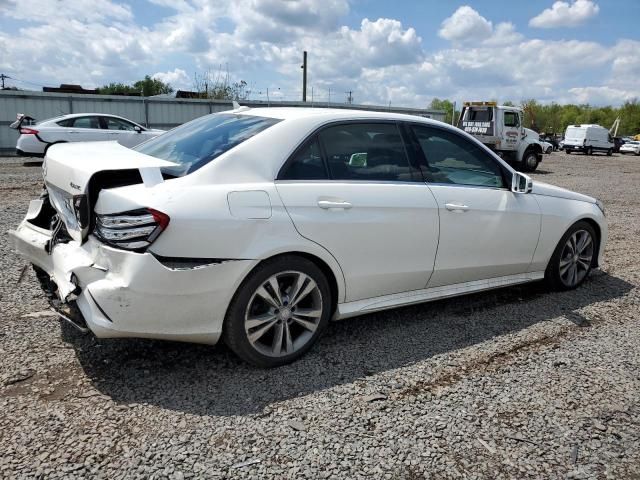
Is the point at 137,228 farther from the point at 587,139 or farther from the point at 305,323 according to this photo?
the point at 587,139

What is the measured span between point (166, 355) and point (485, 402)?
199 centimetres

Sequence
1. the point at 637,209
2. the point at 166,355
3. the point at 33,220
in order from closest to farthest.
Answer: the point at 166,355
the point at 33,220
the point at 637,209

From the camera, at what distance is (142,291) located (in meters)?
2.74

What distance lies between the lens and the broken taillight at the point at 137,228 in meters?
2.73

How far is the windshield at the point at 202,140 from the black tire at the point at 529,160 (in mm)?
18519

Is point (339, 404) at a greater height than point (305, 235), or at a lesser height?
lesser

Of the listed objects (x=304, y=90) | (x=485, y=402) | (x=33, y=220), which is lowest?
(x=485, y=402)

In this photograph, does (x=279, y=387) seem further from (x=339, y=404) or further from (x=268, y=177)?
(x=268, y=177)

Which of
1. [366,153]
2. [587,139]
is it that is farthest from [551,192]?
[587,139]

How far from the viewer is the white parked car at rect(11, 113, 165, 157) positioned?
1436cm

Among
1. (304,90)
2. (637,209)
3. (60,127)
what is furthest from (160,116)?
(637,209)

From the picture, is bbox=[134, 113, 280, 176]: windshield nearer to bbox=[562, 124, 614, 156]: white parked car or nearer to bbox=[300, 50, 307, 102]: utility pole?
bbox=[300, 50, 307, 102]: utility pole

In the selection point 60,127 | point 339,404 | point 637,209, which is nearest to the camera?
point 339,404

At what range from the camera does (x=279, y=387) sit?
3.08 meters
